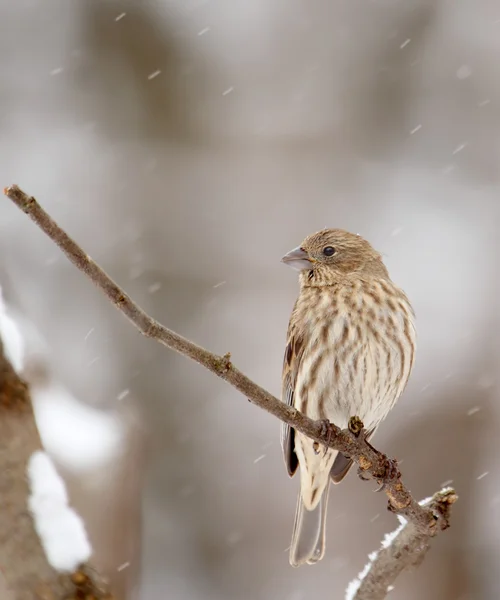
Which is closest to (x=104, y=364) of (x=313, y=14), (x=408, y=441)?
(x=408, y=441)

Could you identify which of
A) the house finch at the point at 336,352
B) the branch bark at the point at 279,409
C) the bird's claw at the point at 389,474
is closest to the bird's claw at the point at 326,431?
the branch bark at the point at 279,409

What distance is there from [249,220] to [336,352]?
23.0 feet

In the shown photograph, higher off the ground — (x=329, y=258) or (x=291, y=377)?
(x=329, y=258)

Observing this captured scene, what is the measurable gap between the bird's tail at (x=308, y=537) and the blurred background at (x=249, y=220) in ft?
9.70

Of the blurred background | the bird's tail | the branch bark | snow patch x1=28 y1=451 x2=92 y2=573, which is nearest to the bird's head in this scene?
the bird's tail

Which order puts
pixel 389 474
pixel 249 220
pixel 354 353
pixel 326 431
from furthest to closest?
pixel 249 220 < pixel 354 353 < pixel 389 474 < pixel 326 431

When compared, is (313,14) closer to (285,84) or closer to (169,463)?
(285,84)

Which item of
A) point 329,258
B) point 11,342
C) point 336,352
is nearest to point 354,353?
point 336,352

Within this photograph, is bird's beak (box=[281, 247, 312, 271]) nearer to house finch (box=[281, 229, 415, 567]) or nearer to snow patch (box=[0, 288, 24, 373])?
house finch (box=[281, 229, 415, 567])

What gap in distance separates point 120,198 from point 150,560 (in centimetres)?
459

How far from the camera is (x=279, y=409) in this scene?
2596 millimetres

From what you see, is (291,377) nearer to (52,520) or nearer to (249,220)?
(52,520)

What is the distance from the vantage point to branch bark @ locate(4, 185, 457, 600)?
76.9 inches

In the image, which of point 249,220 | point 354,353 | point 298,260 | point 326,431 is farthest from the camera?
point 249,220
